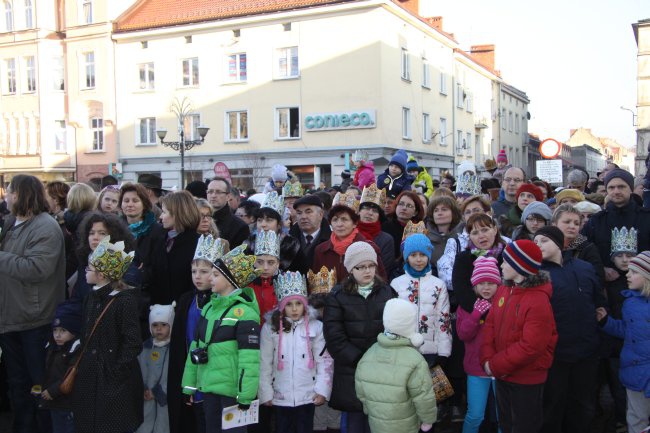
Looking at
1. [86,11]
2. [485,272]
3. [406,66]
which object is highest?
[86,11]

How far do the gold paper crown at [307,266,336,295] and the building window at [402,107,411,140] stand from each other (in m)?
25.2

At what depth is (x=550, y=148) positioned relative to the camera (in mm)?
11672

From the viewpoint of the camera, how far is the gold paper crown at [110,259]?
4684 mm

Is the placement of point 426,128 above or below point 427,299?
above

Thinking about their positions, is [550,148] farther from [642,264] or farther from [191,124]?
[191,124]

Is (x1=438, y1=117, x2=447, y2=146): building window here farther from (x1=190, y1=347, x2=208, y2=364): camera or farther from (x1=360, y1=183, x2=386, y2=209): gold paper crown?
(x1=190, y1=347, x2=208, y2=364): camera

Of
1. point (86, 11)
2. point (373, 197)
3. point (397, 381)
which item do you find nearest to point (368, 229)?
point (373, 197)

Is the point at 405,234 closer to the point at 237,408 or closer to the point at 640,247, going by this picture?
the point at 640,247

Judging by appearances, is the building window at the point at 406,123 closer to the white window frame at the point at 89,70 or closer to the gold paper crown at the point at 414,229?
the white window frame at the point at 89,70

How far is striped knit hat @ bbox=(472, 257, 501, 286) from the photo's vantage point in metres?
5.00

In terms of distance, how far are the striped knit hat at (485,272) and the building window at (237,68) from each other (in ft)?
87.6

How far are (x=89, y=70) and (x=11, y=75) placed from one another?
18.9 feet

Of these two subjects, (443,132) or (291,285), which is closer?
(291,285)

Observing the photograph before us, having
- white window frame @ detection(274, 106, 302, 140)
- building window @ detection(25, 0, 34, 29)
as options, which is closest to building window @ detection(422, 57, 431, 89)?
white window frame @ detection(274, 106, 302, 140)
